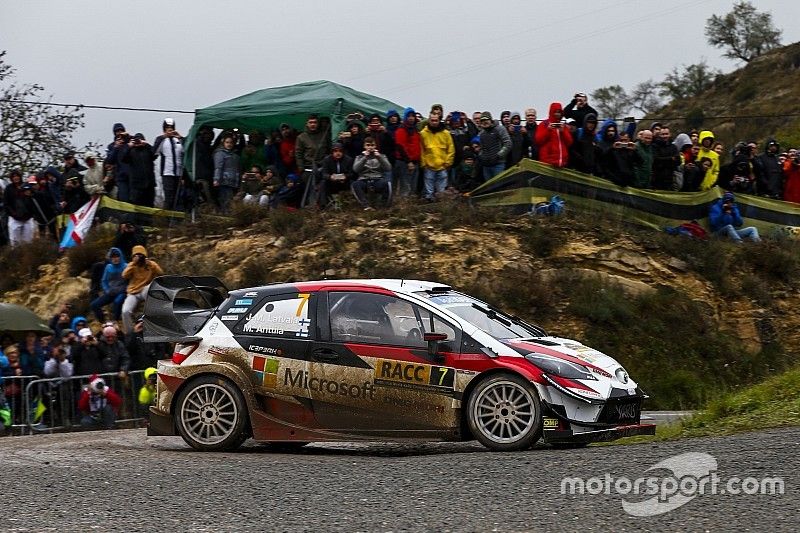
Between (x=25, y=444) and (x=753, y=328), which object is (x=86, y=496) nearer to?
(x=25, y=444)

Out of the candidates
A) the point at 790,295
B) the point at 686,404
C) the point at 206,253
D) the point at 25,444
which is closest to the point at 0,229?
the point at 206,253

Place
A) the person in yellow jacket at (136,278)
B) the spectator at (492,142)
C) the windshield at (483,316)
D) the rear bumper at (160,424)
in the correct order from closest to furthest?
the windshield at (483,316) < the rear bumper at (160,424) < the person in yellow jacket at (136,278) < the spectator at (492,142)

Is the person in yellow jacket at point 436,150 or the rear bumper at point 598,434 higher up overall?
the person in yellow jacket at point 436,150

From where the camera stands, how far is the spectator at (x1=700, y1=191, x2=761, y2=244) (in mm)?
23484

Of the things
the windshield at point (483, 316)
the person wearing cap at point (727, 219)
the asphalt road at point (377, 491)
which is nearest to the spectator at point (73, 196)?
the person wearing cap at point (727, 219)

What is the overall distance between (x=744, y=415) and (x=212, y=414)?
211 inches

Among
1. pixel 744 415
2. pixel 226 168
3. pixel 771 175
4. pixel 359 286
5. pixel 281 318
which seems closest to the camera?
pixel 744 415

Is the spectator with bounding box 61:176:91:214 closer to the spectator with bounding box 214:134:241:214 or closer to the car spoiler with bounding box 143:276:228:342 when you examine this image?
the spectator with bounding box 214:134:241:214

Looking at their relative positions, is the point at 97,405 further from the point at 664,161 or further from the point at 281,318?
the point at 664,161

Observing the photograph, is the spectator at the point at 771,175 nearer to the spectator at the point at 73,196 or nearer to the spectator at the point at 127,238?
the spectator at the point at 127,238

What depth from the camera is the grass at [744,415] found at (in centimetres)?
1157

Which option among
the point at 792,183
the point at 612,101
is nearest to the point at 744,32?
the point at 612,101

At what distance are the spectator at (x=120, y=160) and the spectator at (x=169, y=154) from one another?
1.96 feet

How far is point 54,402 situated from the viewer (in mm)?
17734
